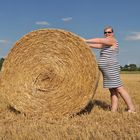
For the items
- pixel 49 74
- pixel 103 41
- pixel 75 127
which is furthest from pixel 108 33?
pixel 75 127

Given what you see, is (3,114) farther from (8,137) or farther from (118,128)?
(118,128)

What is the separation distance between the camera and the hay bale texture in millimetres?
6953

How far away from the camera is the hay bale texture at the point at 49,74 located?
22.8 feet

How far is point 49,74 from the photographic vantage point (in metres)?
7.38

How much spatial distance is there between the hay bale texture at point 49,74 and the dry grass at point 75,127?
0.30m

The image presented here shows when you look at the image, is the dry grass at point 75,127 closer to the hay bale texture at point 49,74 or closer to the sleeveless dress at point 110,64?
the hay bale texture at point 49,74

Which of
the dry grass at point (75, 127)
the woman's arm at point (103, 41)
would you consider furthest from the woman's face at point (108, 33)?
the dry grass at point (75, 127)

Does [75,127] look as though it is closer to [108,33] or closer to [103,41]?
[103,41]

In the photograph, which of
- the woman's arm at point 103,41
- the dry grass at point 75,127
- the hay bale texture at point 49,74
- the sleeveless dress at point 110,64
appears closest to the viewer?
the dry grass at point 75,127

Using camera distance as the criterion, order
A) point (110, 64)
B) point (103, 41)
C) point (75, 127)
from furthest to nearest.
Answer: point (110, 64) → point (103, 41) → point (75, 127)

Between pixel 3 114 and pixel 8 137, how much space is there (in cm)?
200

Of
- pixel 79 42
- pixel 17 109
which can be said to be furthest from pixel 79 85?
pixel 17 109

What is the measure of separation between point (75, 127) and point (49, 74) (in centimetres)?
175

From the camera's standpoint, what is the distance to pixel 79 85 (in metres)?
7.04
